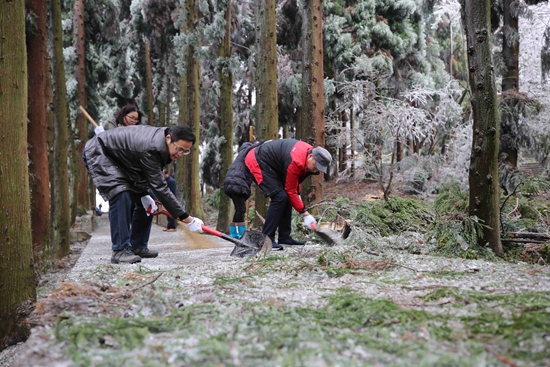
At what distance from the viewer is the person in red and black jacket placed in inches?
237

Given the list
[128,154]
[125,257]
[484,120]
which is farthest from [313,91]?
[125,257]

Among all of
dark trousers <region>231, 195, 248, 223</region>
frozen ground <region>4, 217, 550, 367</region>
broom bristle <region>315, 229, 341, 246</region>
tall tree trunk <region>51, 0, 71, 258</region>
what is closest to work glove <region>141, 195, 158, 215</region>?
dark trousers <region>231, 195, 248, 223</region>

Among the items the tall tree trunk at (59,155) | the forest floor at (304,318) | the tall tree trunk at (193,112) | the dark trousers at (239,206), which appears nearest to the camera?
the forest floor at (304,318)

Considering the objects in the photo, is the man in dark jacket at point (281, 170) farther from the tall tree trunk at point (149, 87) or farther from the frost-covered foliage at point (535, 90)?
the tall tree trunk at point (149, 87)

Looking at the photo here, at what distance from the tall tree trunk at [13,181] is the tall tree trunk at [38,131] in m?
3.89

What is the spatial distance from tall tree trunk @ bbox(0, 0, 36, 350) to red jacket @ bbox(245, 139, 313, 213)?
2753 millimetres

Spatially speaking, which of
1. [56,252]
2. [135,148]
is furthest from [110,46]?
[135,148]

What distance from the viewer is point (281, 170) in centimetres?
636

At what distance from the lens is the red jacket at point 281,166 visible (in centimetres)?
605

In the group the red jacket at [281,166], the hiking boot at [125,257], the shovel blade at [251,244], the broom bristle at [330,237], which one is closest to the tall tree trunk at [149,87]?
the red jacket at [281,166]

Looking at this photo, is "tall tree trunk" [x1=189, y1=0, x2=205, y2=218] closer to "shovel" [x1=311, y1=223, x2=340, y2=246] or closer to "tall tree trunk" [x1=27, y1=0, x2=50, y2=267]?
"tall tree trunk" [x1=27, y1=0, x2=50, y2=267]

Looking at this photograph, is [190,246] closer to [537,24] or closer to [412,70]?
[412,70]

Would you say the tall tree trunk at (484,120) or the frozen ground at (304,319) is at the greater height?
the tall tree trunk at (484,120)

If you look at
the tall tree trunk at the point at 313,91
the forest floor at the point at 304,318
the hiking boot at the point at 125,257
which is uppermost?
the tall tree trunk at the point at 313,91
